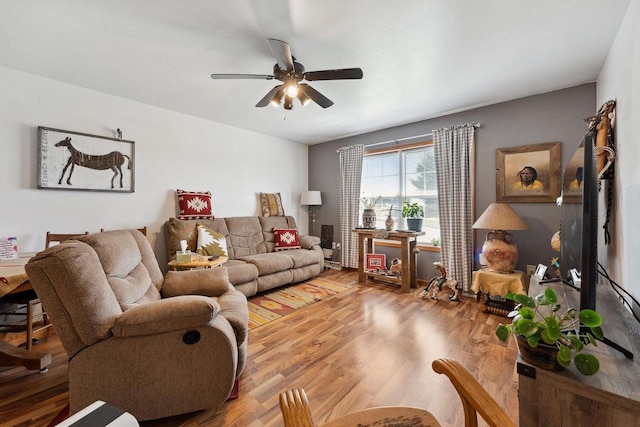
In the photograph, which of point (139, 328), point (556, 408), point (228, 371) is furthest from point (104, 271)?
point (556, 408)

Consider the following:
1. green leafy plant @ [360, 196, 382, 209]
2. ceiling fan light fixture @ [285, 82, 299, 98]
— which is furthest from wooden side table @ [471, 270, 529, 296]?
ceiling fan light fixture @ [285, 82, 299, 98]

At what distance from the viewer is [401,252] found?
3.53 metres

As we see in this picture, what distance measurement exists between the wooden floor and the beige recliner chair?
8.6 inches

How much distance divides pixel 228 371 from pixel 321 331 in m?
1.13

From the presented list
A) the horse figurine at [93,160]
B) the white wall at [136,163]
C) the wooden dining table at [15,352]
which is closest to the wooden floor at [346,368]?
the wooden dining table at [15,352]

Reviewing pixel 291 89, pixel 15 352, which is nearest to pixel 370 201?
pixel 291 89

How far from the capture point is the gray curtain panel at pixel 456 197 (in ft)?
10.6

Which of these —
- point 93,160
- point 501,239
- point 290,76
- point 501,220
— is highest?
point 290,76

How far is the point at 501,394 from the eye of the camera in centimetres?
156

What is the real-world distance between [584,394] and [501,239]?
234 centimetres

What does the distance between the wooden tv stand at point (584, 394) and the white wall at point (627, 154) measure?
0.75 metres

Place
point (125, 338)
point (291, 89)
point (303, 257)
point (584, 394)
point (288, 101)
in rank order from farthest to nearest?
point (303, 257) < point (288, 101) < point (291, 89) < point (125, 338) < point (584, 394)

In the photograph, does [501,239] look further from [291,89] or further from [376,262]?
[291,89]

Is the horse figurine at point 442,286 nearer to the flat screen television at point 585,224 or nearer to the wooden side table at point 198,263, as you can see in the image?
the flat screen television at point 585,224
